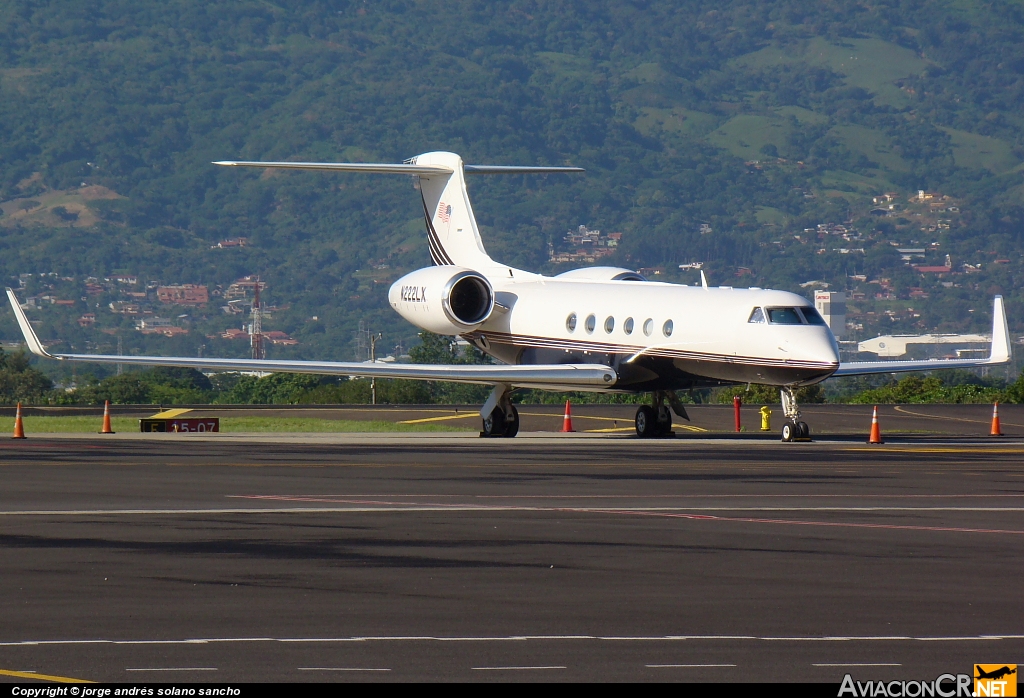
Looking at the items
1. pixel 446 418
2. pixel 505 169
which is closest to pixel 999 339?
pixel 505 169

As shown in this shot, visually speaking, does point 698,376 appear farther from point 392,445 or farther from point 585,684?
point 585,684

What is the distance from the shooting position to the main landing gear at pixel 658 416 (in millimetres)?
30344

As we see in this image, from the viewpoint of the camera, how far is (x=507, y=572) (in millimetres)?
11281

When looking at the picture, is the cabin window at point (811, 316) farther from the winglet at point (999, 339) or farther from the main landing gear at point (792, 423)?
the winglet at point (999, 339)

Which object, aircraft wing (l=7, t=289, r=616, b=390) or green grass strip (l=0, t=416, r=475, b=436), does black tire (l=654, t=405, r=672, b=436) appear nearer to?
aircraft wing (l=7, t=289, r=616, b=390)

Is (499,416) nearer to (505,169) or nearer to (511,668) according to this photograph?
(505,169)

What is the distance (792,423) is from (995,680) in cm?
2030

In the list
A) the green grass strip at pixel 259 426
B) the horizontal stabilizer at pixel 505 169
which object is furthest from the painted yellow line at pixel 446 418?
the horizontal stabilizer at pixel 505 169

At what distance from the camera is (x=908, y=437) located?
31.3 m

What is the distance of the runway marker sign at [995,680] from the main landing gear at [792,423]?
63.9 ft

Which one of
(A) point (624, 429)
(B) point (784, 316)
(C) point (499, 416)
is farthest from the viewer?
(A) point (624, 429)

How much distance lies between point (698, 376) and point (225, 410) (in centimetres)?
1756

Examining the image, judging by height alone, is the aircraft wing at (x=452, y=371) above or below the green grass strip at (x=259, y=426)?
above

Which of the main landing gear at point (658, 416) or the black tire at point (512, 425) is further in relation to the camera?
the black tire at point (512, 425)
